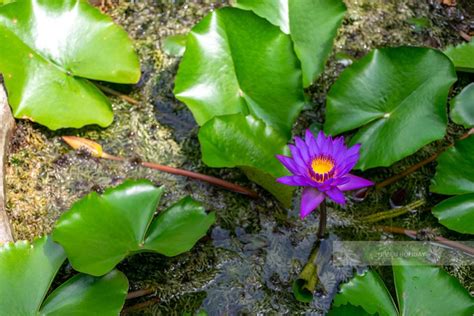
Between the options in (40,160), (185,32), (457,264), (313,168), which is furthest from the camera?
(185,32)

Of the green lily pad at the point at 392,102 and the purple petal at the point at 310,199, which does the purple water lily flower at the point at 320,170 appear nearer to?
the purple petal at the point at 310,199

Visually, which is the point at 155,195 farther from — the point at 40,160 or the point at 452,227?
the point at 452,227

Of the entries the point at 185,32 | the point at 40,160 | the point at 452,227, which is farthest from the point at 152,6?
the point at 452,227

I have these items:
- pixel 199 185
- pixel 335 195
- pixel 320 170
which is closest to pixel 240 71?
pixel 199 185

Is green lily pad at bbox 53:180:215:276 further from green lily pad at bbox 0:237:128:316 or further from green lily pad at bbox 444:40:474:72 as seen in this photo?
green lily pad at bbox 444:40:474:72

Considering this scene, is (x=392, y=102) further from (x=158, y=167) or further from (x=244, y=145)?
(x=158, y=167)

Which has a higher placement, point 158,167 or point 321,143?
point 321,143

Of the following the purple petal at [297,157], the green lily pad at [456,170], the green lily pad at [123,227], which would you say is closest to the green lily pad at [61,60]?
the green lily pad at [123,227]
